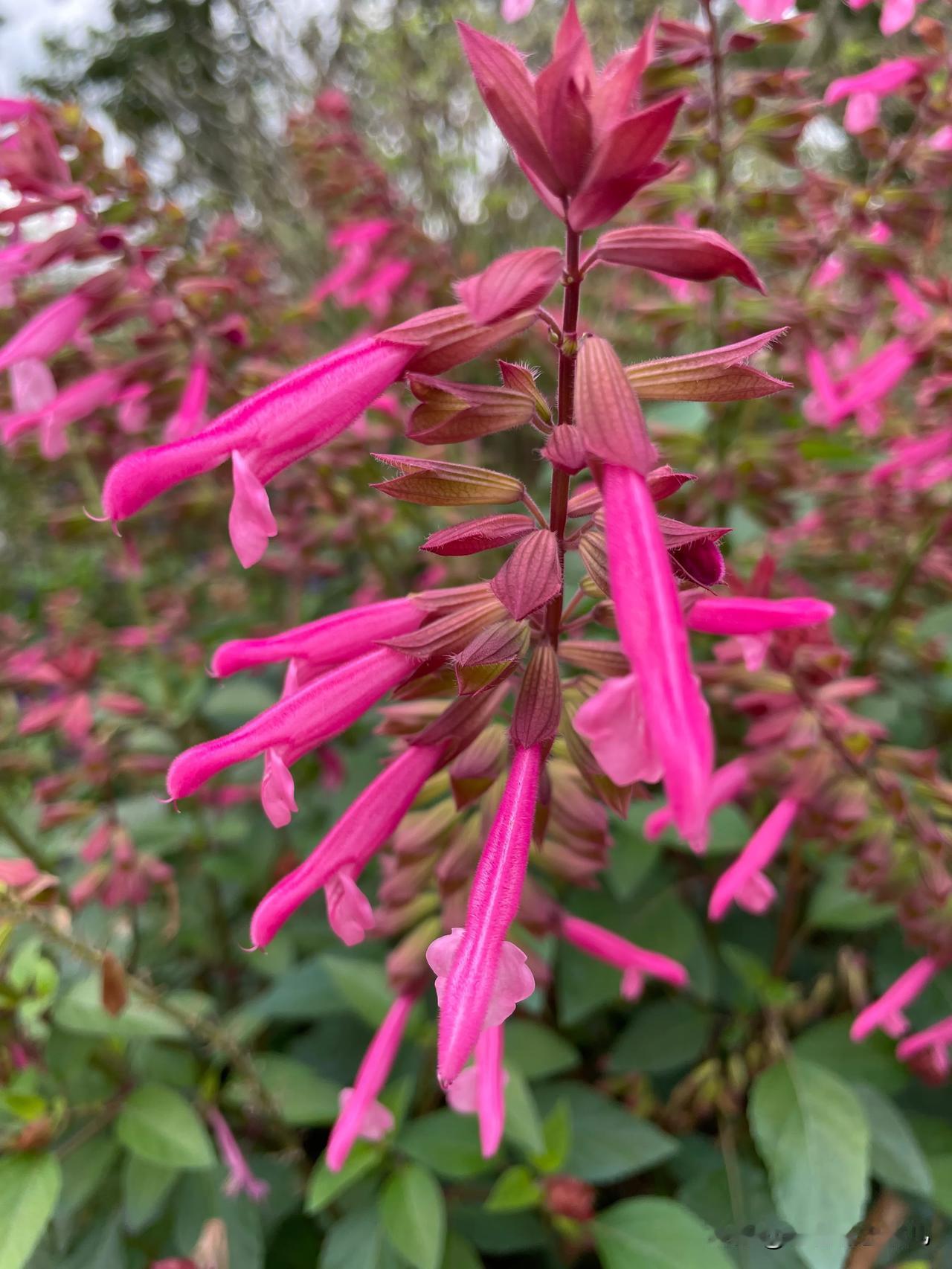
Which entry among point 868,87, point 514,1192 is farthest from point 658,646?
point 868,87

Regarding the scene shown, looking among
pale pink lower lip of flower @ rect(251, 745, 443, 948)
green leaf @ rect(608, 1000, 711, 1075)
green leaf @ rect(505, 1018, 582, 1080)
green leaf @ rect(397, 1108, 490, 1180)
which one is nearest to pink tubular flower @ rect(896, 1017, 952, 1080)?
green leaf @ rect(608, 1000, 711, 1075)

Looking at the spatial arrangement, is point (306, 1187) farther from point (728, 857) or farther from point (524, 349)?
point (524, 349)

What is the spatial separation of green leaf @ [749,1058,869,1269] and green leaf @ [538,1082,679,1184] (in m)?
0.11

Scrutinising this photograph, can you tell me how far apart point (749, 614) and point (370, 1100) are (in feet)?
1.79

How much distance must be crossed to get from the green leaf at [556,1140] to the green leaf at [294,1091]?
0.71ft

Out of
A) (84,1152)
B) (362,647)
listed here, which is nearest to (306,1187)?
(84,1152)

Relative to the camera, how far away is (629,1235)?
32.7 inches

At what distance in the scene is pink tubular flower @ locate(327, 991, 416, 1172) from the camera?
0.72 metres

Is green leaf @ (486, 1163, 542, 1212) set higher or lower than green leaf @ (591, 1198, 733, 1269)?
higher

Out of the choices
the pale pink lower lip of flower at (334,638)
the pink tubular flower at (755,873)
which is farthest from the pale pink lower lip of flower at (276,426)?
the pink tubular flower at (755,873)

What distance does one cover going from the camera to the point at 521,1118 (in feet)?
2.59

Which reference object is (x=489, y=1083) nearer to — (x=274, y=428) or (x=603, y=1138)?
(x=603, y=1138)

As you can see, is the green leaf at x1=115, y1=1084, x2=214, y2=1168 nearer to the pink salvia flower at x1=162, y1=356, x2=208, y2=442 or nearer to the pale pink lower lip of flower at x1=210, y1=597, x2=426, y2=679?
the pale pink lower lip of flower at x1=210, y1=597, x2=426, y2=679

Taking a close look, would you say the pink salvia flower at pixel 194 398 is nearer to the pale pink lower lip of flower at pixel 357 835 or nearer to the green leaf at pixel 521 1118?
the pale pink lower lip of flower at pixel 357 835
